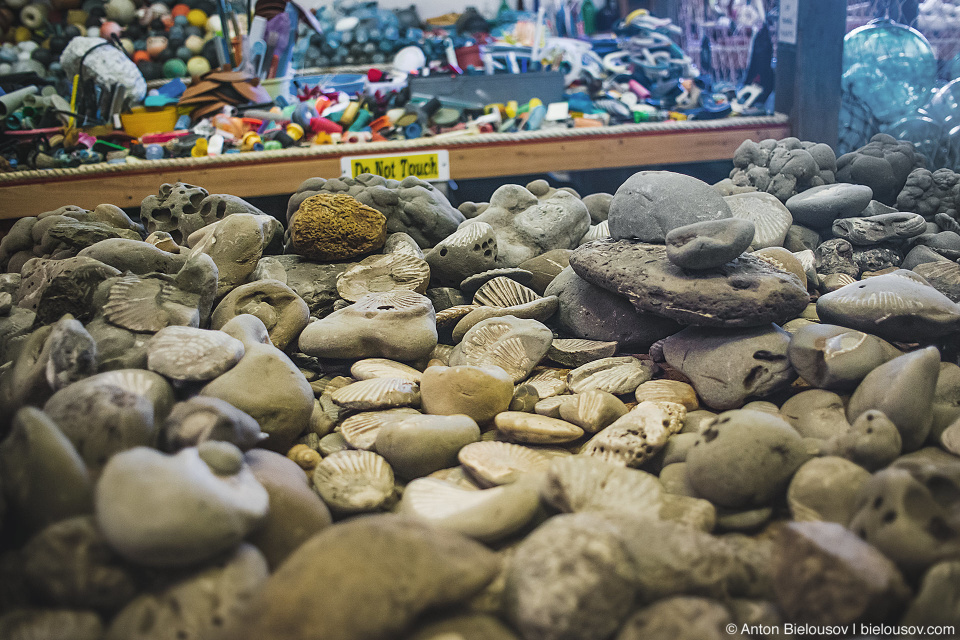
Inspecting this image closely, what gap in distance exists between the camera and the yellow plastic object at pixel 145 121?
173 inches

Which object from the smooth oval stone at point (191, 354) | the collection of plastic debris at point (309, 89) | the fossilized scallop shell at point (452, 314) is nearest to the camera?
the smooth oval stone at point (191, 354)

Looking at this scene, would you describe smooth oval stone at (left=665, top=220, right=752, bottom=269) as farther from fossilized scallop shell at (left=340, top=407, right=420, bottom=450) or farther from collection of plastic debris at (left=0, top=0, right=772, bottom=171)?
collection of plastic debris at (left=0, top=0, right=772, bottom=171)

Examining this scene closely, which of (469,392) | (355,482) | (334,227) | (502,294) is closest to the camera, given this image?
(355,482)

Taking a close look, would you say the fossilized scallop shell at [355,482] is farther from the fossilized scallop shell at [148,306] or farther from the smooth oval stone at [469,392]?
the fossilized scallop shell at [148,306]

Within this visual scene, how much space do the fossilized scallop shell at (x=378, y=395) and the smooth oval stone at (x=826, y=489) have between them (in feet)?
3.16

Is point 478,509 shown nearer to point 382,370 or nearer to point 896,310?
point 382,370

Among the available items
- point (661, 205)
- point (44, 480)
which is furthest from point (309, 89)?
point (44, 480)

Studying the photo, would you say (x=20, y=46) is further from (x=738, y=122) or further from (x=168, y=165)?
(x=738, y=122)

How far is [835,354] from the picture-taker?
157cm

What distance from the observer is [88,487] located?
1091 millimetres

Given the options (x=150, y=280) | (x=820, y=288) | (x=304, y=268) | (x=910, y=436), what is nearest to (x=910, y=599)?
(x=910, y=436)

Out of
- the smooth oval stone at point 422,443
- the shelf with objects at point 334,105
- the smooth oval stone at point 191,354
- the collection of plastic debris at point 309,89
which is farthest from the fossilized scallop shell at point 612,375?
the collection of plastic debris at point 309,89

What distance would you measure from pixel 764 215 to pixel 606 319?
3.08 feet

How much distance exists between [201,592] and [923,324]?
1766 millimetres
